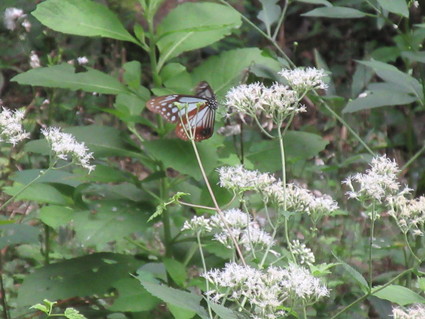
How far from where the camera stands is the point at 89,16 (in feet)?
9.43

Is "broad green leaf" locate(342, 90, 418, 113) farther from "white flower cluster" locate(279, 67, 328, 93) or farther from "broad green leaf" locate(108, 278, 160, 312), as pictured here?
"broad green leaf" locate(108, 278, 160, 312)

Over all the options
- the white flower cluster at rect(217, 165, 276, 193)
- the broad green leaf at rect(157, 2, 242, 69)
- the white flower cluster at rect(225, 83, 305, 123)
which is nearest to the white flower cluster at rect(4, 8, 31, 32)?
the broad green leaf at rect(157, 2, 242, 69)

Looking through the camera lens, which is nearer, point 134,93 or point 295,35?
point 134,93

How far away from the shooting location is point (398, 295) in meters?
1.98

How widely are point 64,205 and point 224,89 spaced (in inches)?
28.6

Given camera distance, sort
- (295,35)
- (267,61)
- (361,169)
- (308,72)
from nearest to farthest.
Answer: (308,72)
(267,61)
(361,169)
(295,35)

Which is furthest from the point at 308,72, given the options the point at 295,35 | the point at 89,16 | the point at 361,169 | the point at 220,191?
the point at 295,35

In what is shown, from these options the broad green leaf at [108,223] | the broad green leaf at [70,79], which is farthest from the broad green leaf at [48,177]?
the broad green leaf at [70,79]

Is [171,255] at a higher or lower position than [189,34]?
lower

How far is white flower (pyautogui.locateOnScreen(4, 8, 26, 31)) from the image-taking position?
3.47m

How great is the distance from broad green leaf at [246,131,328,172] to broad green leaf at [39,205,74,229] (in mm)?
716

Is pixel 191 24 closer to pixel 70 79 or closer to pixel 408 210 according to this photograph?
pixel 70 79

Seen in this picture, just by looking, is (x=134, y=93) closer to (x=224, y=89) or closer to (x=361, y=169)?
(x=224, y=89)

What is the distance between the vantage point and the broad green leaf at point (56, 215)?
2705mm
